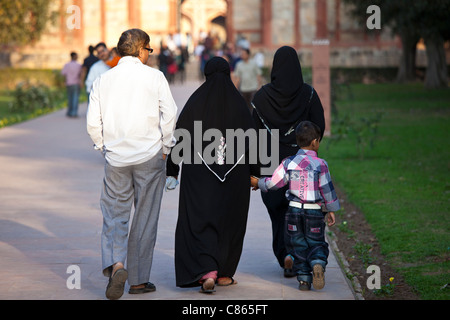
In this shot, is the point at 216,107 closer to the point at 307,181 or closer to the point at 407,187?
the point at 307,181

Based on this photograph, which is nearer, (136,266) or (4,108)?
(136,266)

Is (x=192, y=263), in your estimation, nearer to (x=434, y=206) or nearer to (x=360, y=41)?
(x=434, y=206)

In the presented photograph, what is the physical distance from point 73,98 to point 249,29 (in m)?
23.7

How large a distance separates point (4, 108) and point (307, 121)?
22.3 m

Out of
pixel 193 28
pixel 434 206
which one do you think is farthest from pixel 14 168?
pixel 193 28

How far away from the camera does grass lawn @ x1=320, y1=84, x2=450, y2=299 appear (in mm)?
7582

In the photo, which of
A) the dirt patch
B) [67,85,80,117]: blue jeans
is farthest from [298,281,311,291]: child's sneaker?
[67,85,80,117]: blue jeans

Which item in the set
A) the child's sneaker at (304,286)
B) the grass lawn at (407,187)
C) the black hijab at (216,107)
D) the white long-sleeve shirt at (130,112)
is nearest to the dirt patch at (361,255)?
the grass lawn at (407,187)

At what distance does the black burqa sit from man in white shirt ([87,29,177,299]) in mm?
212

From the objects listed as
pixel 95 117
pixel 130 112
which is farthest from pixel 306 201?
pixel 95 117

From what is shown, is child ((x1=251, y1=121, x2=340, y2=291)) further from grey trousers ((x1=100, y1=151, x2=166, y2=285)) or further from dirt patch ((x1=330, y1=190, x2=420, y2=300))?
grey trousers ((x1=100, y1=151, x2=166, y2=285))

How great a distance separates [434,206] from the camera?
10.1 m
